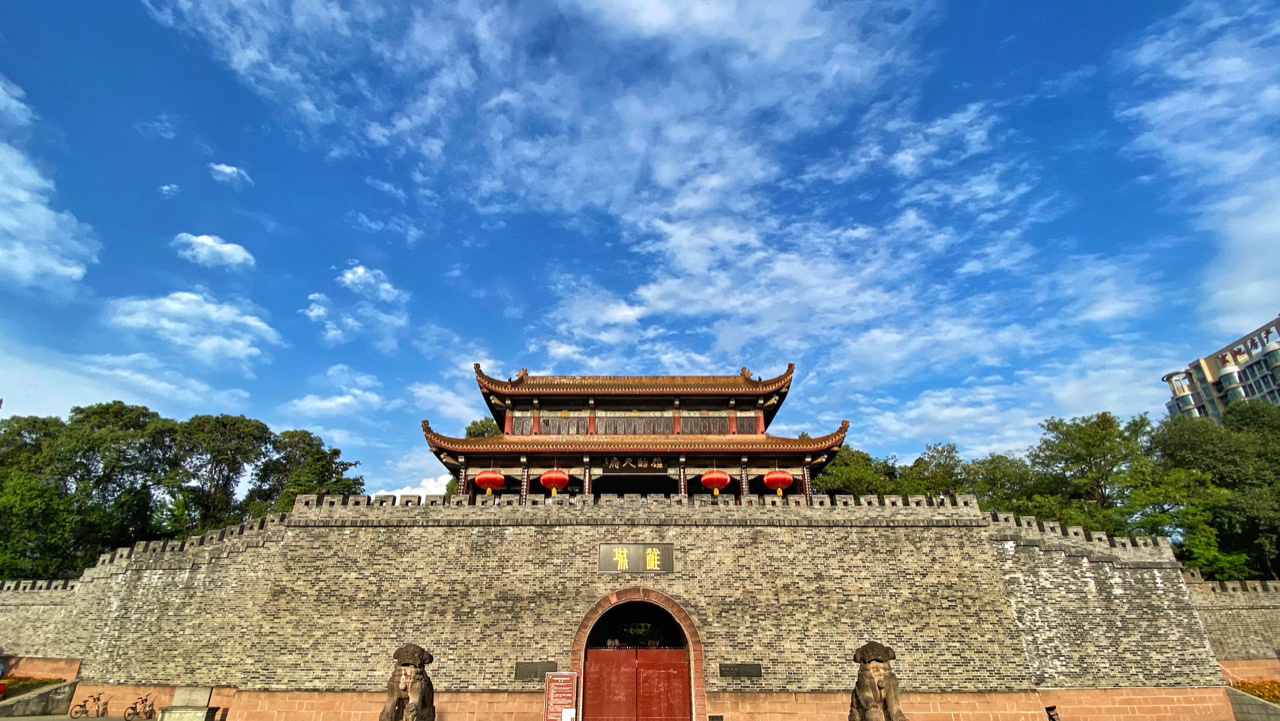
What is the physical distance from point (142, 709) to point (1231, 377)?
7801 centimetres

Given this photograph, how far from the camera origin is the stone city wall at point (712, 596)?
13.7 m

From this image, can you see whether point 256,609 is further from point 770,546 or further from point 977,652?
point 977,652

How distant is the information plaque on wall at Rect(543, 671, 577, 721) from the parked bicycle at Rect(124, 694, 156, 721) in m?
10.9

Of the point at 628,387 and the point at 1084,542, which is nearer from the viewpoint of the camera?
the point at 1084,542

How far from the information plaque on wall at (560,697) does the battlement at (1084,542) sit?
11.4 meters

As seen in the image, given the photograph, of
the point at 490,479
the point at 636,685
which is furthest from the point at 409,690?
the point at 490,479

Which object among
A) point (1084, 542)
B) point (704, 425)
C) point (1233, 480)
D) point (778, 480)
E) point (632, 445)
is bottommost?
point (1084, 542)

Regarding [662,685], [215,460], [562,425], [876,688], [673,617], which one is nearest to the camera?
[876,688]

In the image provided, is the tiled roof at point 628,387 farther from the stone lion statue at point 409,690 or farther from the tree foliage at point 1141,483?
the stone lion statue at point 409,690

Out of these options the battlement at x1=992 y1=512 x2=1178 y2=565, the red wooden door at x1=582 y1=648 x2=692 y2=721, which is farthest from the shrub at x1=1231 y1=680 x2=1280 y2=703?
the red wooden door at x1=582 y1=648 x2=692 y2=721

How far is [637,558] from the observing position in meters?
14.7

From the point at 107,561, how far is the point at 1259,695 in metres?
32.6

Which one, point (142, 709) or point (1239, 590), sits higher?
point (1239, 590)

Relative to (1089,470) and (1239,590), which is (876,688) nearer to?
(1239,590)
